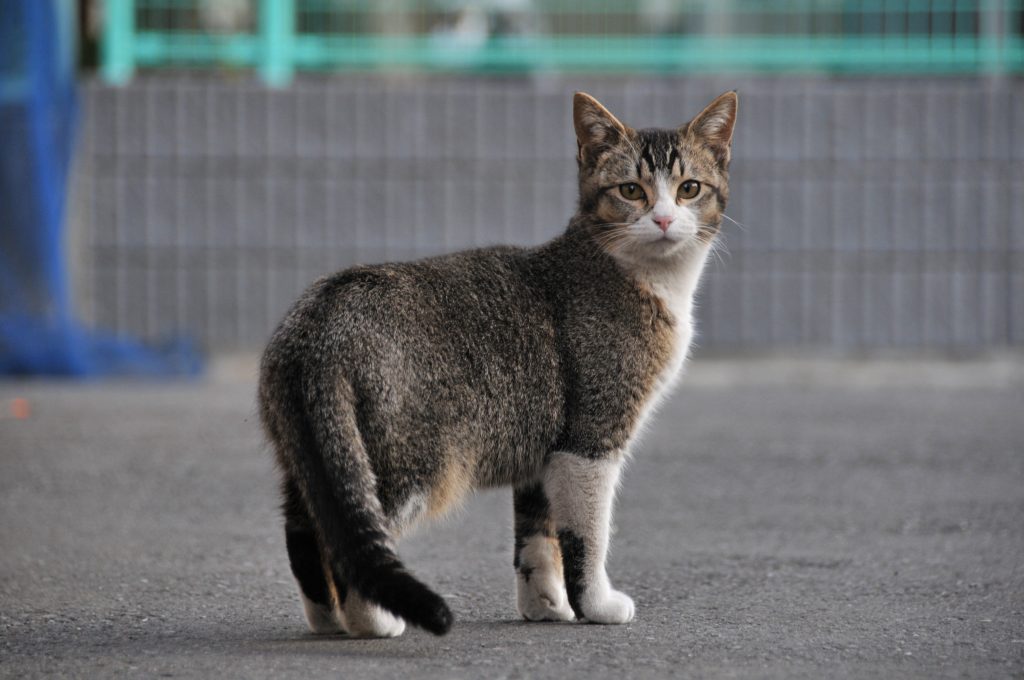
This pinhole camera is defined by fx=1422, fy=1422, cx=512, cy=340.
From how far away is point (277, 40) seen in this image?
9617 mm

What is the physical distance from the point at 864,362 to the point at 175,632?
6.52 meters

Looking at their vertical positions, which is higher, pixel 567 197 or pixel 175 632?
pixel 567 197

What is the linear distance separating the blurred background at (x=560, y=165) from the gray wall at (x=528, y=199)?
0.01 metres

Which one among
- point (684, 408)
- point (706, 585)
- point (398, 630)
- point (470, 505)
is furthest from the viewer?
point (684, 408)

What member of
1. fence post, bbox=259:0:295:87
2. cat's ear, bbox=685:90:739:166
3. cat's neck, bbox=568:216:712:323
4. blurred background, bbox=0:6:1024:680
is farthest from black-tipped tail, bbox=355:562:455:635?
fence post, bbox=259:0:295:87

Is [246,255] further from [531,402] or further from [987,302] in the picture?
[531,402]

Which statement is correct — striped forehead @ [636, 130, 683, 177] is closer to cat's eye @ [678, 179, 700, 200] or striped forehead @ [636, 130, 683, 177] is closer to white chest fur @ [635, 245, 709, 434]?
cat's eye @ [678, 179, 700, 200]

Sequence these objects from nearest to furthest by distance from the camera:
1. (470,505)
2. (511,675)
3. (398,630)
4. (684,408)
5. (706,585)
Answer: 1. (511,675)
2. (398,630)
3. (706,585)
4. (470,505)
5. (684,408)

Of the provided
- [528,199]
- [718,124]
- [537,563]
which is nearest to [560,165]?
[528,199]

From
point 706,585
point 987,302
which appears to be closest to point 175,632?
point 706,585

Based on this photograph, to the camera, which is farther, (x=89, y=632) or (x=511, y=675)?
(x=89, y=632)

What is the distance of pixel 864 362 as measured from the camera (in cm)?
925

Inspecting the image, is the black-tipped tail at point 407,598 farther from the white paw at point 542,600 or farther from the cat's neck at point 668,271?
the cat's neck at point 668,271

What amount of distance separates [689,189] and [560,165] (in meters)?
5.71
